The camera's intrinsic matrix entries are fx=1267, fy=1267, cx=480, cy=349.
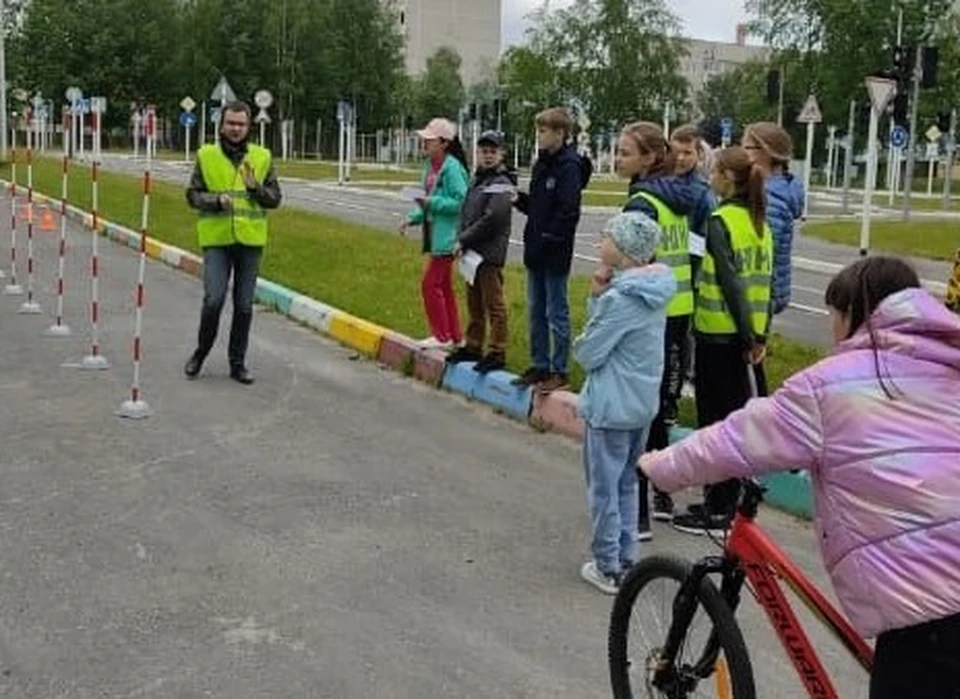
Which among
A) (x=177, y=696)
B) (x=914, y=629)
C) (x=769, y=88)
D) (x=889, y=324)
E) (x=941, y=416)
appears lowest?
(x=177, y=696)

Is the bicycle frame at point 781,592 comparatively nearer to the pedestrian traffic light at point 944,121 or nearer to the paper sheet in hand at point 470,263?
the paper sheet in hand at point 470,263

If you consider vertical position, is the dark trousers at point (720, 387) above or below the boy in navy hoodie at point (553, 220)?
below

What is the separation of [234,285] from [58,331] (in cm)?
258

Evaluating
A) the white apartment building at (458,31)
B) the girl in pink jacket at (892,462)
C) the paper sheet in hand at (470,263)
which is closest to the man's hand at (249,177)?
the paper sheet in hand at (470,263)

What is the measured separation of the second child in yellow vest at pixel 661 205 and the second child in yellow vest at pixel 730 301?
206 mm

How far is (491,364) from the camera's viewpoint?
9.00 meters

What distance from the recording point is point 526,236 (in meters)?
7.59

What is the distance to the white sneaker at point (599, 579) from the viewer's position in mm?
5285

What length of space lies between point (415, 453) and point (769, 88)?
1089 inches

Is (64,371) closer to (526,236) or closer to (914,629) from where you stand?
(526,236)

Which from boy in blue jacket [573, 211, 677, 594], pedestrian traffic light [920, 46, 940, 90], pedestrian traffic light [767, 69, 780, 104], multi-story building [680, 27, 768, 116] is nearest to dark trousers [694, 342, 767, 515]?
boy in blue jacket [573, 211, 677, 594]

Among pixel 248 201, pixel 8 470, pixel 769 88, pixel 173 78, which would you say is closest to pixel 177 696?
pixel 8 470

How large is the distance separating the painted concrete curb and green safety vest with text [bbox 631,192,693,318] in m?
0.97

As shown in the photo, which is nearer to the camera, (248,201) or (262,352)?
(248,201)
